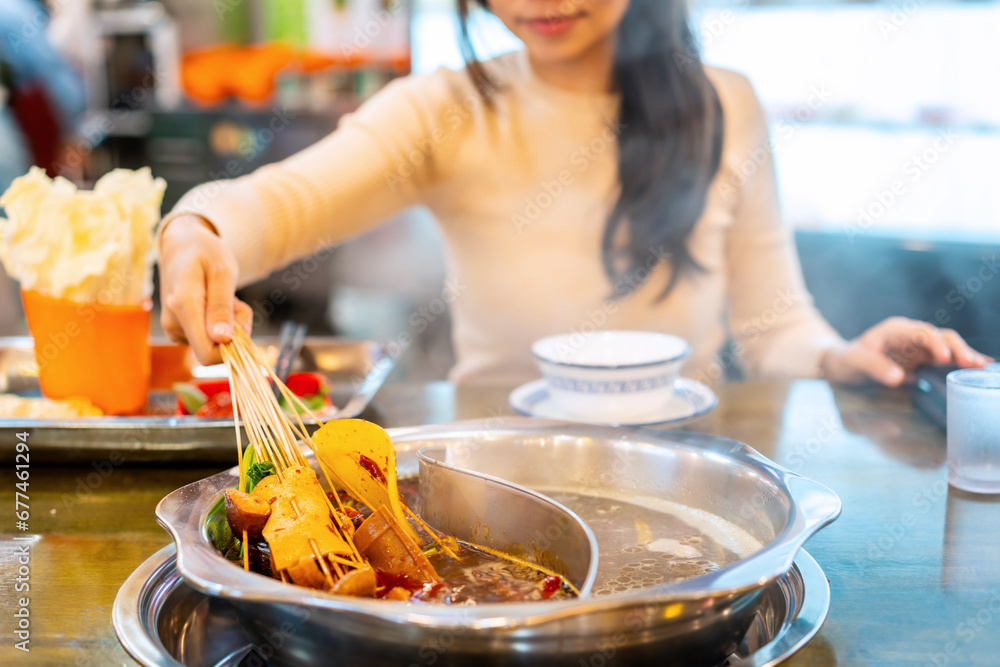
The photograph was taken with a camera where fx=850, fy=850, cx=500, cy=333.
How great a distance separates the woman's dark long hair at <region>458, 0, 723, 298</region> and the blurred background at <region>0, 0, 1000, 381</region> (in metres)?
0.91

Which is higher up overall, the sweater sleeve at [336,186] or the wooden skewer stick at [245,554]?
the sweater sleeve at [336,186]

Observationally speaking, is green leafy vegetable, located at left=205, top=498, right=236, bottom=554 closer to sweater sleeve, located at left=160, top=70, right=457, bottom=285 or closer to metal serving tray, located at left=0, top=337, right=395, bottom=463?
metal serving tray, located at left=0, top=337, right=395, bottom=463

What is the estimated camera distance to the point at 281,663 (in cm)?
76

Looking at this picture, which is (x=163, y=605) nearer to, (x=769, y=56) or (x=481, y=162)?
(x=481, y=162)

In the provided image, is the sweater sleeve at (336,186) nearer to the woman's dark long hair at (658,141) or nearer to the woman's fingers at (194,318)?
the woman's dark long hair at (658,141)

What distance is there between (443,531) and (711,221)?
1421mm

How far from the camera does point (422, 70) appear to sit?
4.54 metres

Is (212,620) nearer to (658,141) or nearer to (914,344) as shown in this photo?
(914,344)

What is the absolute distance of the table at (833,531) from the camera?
0.83m

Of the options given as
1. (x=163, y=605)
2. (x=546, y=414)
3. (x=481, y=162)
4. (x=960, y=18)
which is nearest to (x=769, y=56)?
(x=960, y=18)

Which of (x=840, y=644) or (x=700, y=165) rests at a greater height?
(x=700, y=165)

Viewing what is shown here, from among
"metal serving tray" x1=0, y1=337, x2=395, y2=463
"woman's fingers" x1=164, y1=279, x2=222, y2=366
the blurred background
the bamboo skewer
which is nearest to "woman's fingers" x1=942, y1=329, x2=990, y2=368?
"metal serving tray" x1=0, y1=337, x2=395, y2=463

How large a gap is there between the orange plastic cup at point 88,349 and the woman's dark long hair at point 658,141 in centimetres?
109

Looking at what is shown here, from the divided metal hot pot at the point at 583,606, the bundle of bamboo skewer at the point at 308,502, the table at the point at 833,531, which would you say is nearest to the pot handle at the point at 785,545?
the divided metal hot pot at the point at 583,606
